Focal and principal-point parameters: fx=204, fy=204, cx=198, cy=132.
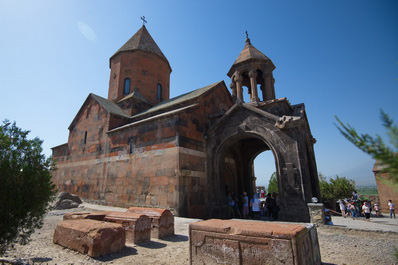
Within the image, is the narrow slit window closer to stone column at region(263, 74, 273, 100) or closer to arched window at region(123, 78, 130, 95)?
arched window at region(123, 78, 130, 95)

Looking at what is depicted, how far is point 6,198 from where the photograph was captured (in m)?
3.08

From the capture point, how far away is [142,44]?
53.2 feet

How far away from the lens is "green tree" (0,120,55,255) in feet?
10.2

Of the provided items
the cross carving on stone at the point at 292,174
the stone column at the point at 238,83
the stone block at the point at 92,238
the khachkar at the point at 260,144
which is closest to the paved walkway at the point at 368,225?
the khachkar at the point at 260,144

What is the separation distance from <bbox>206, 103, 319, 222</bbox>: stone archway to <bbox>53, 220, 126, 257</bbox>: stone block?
5.91 m

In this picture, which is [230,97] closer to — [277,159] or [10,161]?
[277,159]

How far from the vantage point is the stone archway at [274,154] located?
7.63m

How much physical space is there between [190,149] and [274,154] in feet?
12.0

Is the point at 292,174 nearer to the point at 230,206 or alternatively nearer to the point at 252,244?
the point at 230,206

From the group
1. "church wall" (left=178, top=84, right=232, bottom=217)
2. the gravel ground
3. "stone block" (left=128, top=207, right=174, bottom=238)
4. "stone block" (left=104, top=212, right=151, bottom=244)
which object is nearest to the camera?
the gravel ground

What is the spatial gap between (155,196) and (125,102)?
26.1ft

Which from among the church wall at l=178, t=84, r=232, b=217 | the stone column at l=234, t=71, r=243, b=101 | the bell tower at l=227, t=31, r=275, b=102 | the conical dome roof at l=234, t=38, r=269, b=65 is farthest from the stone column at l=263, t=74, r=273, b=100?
the church wall at l=178, t=84, r=232, b=217

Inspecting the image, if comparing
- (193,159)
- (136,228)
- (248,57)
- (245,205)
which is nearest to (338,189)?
(245,205)

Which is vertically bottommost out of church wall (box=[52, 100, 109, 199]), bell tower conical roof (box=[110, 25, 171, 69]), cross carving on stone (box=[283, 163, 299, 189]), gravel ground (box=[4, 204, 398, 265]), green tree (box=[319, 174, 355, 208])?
gravel ground (box=[4, 204, 398, 265])
